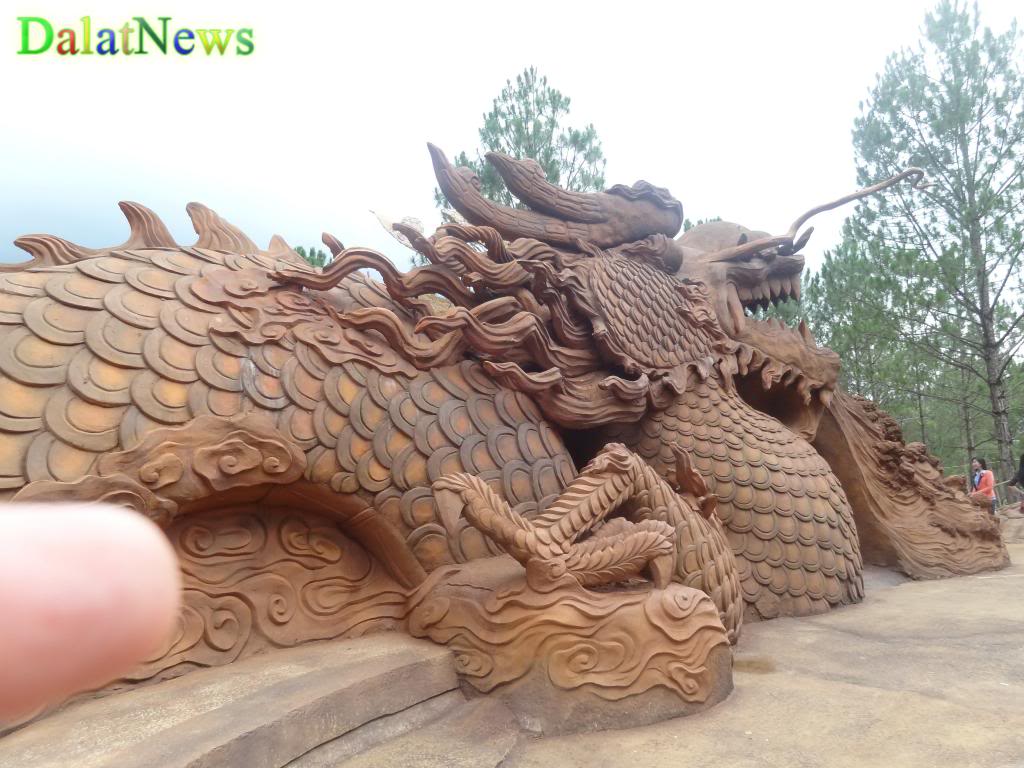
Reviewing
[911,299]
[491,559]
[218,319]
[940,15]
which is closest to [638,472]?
[491,559]

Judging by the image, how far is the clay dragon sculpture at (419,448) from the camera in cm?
205

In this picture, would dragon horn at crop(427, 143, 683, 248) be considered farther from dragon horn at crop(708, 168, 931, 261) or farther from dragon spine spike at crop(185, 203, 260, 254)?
dragon spine spike at crop(185, 203, 260, 254)

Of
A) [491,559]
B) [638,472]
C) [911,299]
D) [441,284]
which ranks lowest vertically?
[491,559]

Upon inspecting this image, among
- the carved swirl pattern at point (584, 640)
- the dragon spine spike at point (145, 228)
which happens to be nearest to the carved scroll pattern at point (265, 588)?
the carved swirl pattern at point (584, 640)

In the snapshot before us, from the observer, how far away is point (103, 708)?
5.61ft

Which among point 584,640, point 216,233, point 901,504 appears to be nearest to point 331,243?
point 216,233

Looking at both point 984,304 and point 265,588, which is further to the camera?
point 984,304

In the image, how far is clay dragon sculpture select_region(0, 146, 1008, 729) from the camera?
6.74 feet

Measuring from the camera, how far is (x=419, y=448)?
8.26 feet

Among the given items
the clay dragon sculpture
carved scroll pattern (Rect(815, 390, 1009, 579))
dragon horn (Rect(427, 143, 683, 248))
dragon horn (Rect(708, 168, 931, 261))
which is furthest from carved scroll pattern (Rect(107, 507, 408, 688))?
carved scroll pattern (Rect(815, 390, 1009, 579))

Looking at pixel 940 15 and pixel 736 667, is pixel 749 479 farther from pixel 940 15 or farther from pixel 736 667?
pixel 940 15

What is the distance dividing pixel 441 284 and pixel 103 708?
77.5 inches

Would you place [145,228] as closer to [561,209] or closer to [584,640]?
[561,209]

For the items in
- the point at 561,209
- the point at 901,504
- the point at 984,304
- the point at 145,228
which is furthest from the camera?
the point at 984,304
